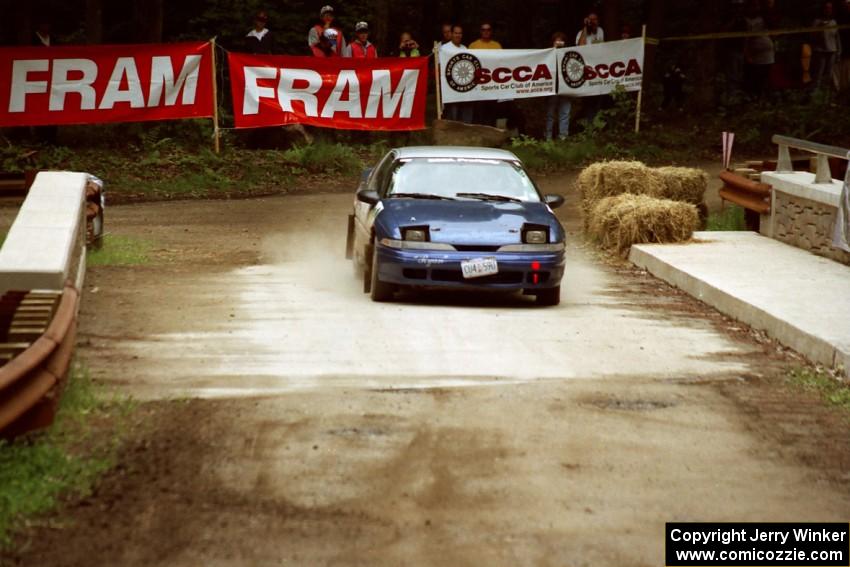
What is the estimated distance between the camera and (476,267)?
12.0 meters

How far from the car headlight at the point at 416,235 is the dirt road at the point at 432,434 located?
0.63 metres

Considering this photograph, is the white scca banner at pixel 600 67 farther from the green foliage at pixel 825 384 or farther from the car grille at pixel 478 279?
the green foliage at pixel 825 384

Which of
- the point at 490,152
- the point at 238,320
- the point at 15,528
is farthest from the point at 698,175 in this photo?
the point at 15,528

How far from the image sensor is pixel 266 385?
830 cm

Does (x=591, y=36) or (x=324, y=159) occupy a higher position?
(x=591, y=36)

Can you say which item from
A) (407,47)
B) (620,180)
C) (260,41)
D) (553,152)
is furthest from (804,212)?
(260,41)

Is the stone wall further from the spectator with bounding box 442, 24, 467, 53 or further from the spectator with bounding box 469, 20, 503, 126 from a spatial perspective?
the spectator with bounding box 469, 20, 503, 126

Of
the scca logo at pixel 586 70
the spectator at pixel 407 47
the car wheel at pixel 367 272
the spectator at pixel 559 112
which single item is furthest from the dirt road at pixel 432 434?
the spectator at pixel 559 112

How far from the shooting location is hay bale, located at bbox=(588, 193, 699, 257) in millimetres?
15695

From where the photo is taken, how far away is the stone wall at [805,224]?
45.7 feet

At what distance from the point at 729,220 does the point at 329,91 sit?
8.95 m

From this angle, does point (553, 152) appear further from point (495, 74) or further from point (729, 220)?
point (729, 220)

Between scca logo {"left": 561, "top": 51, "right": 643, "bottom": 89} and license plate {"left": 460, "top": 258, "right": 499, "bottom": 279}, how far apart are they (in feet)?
48.3

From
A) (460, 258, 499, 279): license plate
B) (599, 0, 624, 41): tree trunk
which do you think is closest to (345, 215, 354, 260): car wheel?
(460, 258, 499, 279): license plate
